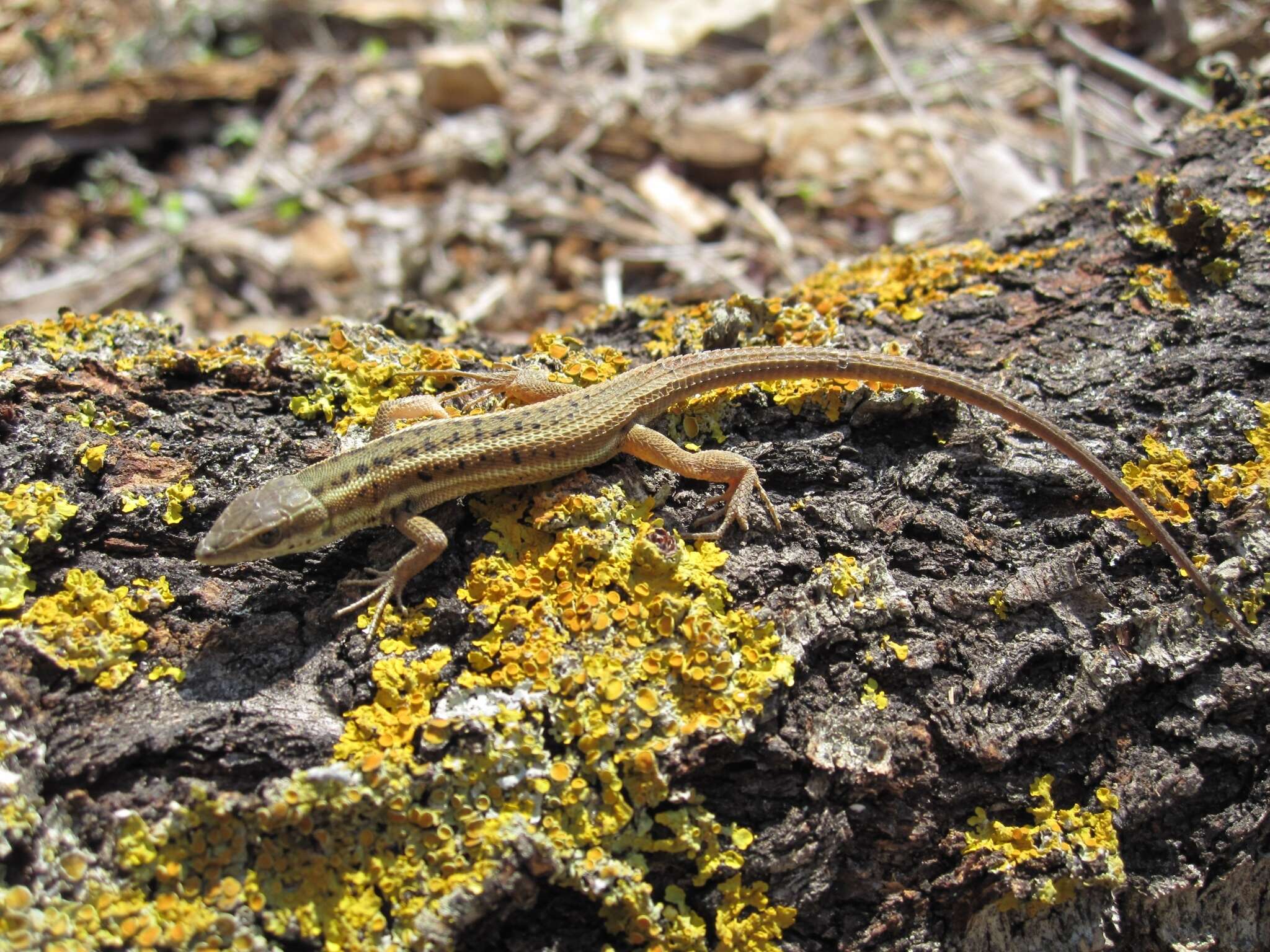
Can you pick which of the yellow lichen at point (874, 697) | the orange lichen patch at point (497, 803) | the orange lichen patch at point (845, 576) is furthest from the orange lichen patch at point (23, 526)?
the yellow lichen at point (874, 697)

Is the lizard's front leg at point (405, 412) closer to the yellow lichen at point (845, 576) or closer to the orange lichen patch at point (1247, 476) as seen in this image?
the yellow lichen at point (845, 576)

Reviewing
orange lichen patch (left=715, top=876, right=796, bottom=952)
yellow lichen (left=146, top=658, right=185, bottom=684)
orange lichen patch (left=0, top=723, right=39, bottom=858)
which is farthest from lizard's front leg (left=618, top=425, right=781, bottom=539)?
orange lichen patch (left=0, top=723, right=39, bottom=858)

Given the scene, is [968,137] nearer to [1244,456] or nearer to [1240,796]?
[1244,456]

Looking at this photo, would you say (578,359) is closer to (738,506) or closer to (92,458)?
(738,506)

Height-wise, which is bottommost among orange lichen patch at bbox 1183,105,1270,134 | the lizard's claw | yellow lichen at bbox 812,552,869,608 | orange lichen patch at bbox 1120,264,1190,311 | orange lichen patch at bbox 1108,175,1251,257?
the lizard's claw

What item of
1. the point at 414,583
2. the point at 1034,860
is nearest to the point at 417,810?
the point at 414,583

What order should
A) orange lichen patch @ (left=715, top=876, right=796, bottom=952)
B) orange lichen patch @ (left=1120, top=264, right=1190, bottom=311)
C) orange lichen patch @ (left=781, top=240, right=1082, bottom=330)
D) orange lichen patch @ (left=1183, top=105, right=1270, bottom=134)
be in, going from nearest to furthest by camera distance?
orange lichen patch @ (left=715, top=876, right=796, bottom=952), orange lichen patch @ (left=1120, top=264, right=1190, bottom=311), orange lichen patch @ (left=781, top=240, right=1082, bottom=330), orange lichen patch @ (left=1183, top=105, right=1270, bottom=134)

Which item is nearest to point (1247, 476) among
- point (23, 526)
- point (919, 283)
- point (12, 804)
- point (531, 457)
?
point (919, 283)

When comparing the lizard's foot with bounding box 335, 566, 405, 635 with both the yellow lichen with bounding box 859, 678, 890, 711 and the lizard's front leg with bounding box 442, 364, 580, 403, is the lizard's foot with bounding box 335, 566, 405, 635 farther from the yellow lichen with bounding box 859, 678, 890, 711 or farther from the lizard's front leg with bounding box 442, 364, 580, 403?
the yellow lichen with bounding box 859, 678, 890, 711

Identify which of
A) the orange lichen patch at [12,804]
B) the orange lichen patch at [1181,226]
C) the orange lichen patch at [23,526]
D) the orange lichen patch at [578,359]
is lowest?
the orange lichen patch at [12,804]
